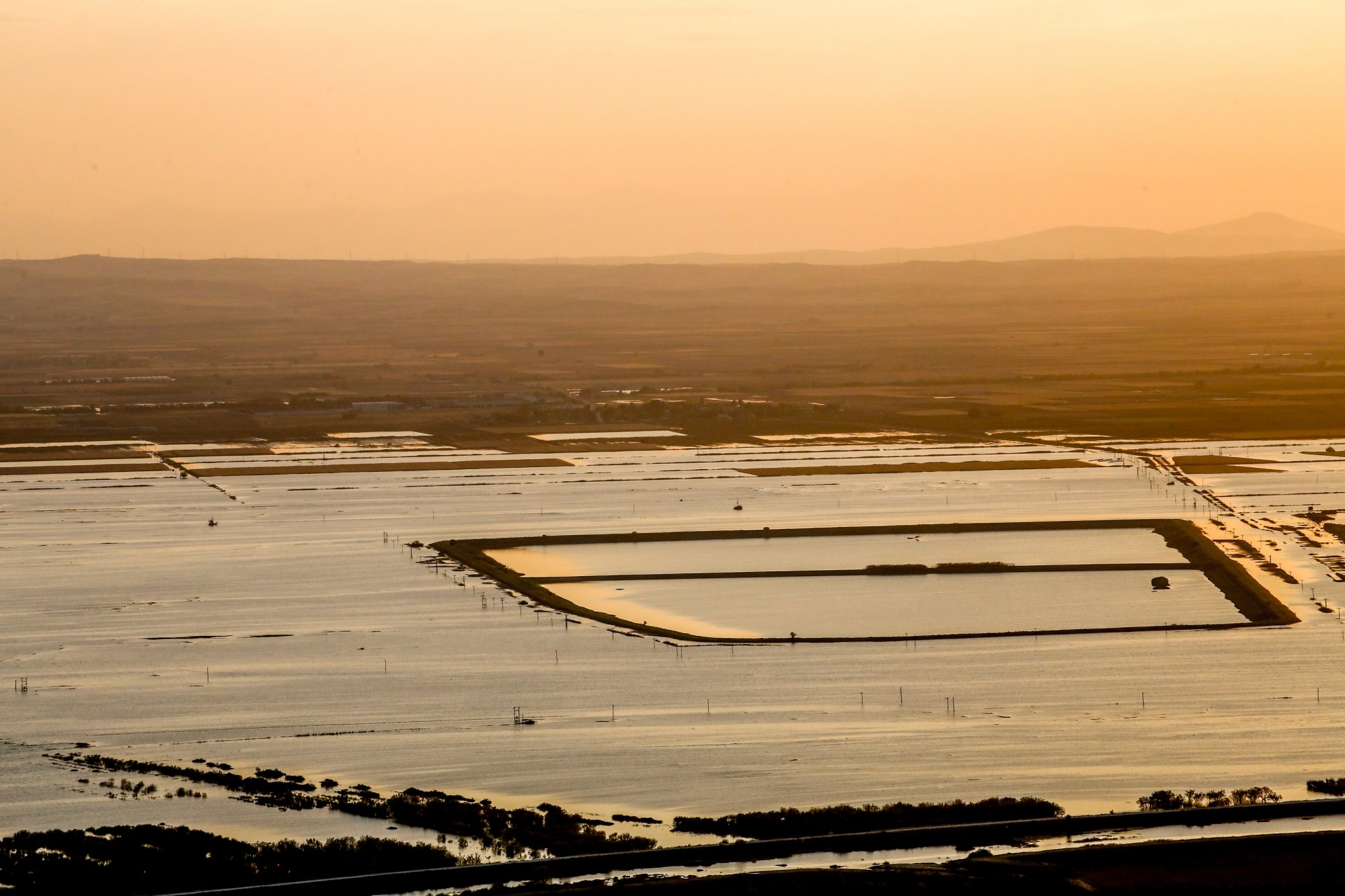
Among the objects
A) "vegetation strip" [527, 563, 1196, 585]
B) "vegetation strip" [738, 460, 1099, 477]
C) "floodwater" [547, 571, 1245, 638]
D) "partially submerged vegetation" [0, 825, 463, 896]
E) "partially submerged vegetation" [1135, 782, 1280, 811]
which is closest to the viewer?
"partially submerged vegetation" [0, 825, 463, 896]

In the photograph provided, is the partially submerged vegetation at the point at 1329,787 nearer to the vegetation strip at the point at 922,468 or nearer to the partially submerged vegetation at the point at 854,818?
the partially submerged vegetation at the point at 854,818

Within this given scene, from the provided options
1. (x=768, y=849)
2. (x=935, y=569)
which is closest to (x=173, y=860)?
(x=768, y=849)

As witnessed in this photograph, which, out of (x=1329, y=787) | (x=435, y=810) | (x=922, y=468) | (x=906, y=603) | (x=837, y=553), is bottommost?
(x=435, y=810)

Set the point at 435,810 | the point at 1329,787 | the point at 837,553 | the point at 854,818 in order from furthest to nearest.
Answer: the point at 837,553 < the point at 1329,787 < the point at 435,810 < the point at 854,818

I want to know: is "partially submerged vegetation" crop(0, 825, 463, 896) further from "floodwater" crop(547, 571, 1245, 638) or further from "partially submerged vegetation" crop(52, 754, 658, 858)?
"floodwater" crop(547, 571, 1245, 638)

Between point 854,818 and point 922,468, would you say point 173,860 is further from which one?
point 922,468

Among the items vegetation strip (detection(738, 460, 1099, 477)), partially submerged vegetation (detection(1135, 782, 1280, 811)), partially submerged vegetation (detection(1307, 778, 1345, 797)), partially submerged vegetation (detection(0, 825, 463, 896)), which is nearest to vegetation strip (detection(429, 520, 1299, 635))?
partially submerged vegetation (detection(1307, 778, 1345, 797))
